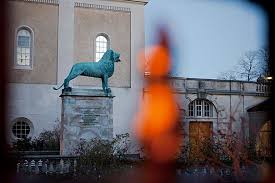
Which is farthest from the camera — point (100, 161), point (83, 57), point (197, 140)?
point (83, 57)

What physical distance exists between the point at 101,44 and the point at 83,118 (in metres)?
8.06

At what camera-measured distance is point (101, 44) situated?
19.6 meters

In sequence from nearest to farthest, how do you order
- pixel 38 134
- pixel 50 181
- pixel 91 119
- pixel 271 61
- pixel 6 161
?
pixel 6 161, pixel 271 61, pixel 50 181, pixel 91 119, pixel 38 134

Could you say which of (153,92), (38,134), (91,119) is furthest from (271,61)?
(38,134)

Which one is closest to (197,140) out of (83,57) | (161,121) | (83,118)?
(161,121)

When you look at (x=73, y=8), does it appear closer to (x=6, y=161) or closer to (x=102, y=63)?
(x=102, y=63)

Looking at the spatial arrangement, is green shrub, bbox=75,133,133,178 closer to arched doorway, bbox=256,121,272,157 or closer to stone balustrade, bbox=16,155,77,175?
stone balustrade, bbox=16,155,77,175

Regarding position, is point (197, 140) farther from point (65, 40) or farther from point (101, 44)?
point (101, 44)

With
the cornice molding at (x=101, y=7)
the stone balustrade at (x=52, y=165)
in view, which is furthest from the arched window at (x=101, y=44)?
the stone balustrade at (x=52, y=165)

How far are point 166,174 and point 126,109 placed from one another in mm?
18106

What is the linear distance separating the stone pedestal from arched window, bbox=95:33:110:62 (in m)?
7.42

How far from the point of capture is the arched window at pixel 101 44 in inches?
767

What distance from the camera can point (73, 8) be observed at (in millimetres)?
19000

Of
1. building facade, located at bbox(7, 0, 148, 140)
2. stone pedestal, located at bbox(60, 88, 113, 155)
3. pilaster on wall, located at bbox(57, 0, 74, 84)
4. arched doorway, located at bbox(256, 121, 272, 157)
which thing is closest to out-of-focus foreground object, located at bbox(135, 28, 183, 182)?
arched doorway, located at bbox(256, 121, 272, 157)
